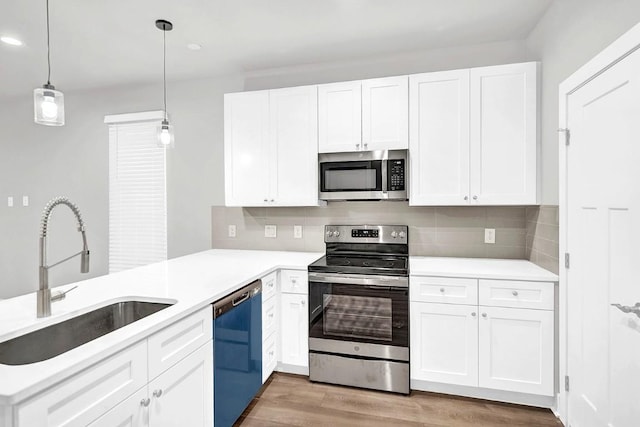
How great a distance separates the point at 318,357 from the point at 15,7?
3.12 metres

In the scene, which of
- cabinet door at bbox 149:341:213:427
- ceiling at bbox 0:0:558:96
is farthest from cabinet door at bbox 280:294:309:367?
ceiling at bbox 0:0:558:96

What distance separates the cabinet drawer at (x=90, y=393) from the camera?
0.94 m

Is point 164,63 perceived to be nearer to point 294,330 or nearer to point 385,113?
point 385,113

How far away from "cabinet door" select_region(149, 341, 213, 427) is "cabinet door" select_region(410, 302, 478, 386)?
4.57ft

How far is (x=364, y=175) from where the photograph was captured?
2.71m

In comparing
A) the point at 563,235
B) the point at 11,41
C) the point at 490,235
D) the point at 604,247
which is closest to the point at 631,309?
the point at 604,247

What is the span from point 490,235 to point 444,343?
989mm

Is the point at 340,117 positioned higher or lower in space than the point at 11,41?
lower

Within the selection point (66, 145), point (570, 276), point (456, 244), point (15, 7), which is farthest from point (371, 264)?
point (66, 145)

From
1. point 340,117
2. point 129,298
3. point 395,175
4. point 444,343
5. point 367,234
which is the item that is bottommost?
point 444,343

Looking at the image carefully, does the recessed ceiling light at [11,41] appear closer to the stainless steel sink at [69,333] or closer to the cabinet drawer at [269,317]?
the stainless steel sink at [69,333]

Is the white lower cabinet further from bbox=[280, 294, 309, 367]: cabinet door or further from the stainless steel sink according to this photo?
the stainless steel sink

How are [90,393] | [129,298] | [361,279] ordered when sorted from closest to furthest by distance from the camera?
[90,393]
[129,298]
[361,279]

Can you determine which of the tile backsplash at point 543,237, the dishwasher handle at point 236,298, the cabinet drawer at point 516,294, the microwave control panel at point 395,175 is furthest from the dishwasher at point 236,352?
the tile backsplash at point 543,237
